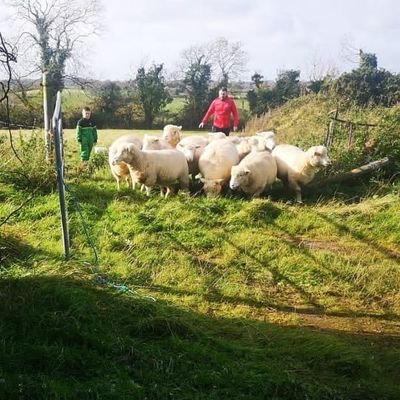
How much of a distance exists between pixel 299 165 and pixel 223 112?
389 centimetres

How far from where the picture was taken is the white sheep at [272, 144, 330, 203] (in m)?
10.4

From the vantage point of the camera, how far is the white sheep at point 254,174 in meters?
9.90

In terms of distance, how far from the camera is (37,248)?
22.7 ft

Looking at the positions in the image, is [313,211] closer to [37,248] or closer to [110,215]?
[110,215]

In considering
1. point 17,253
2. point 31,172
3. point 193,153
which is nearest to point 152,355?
point 17,253

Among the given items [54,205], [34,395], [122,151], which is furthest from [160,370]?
[122,151]

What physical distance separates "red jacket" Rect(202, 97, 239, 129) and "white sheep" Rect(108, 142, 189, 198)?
3662 millimetres

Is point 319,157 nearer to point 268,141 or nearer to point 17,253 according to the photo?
point 268,141

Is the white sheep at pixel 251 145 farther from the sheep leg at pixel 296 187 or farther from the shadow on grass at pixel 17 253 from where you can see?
the shadow on grass at pixel 17 253

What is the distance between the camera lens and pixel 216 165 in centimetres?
1052

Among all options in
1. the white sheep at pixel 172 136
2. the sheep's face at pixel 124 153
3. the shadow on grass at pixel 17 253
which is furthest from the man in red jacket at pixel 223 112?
the shadow on grass at pixel 17 253

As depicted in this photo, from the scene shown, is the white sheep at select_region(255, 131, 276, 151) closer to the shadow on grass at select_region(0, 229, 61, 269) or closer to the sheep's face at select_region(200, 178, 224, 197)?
the sheep's face at select_region(200, 178, 224, 197)

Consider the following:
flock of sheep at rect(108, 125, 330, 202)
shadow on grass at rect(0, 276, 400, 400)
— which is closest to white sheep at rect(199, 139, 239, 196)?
flock of sheep at rect(108, 125, 330, 202)

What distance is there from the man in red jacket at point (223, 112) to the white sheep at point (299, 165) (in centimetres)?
282
